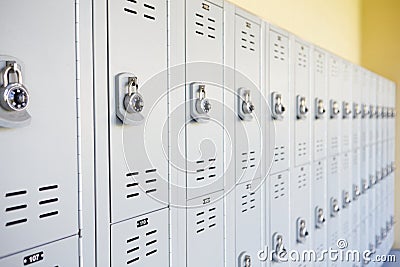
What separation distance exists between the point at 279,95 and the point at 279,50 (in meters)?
0.21

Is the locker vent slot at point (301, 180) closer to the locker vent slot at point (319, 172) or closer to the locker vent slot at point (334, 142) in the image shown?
the locker vent slot at point (319, 172)

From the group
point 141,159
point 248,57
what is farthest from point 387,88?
point 141,159

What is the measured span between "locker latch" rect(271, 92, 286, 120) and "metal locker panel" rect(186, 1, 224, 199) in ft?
1.70

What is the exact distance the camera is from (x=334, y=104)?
3.03 meters

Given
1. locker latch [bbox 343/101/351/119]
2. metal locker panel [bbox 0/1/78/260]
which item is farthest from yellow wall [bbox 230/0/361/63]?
metal locker panel [bbox 0/1/78/260]

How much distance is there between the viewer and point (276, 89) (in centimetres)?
209

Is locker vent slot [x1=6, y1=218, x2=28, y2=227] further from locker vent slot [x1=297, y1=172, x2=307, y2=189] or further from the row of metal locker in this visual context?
locker vent slot [x1=297, y1=172, x2=307, y2=189]

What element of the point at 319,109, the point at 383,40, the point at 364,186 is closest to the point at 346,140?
the point at 364,186

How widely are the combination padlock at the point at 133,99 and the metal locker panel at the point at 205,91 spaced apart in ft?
0.93

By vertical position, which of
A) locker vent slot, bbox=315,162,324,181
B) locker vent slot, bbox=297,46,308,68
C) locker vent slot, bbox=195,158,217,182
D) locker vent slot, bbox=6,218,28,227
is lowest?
locker vent slot, bbox=315,162,324,181

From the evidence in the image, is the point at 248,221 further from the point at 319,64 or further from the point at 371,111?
the point at 371,111

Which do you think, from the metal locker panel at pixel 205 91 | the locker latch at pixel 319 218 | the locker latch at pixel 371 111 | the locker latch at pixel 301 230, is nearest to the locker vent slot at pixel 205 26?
the metal locker panel at pixel 205 91

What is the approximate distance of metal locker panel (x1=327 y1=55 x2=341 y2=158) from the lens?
2986mm

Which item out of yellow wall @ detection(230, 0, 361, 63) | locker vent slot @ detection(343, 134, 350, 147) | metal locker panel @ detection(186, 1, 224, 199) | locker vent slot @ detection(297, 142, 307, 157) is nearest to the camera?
metal locker panel @ detection(186, 1, 224, 199)
